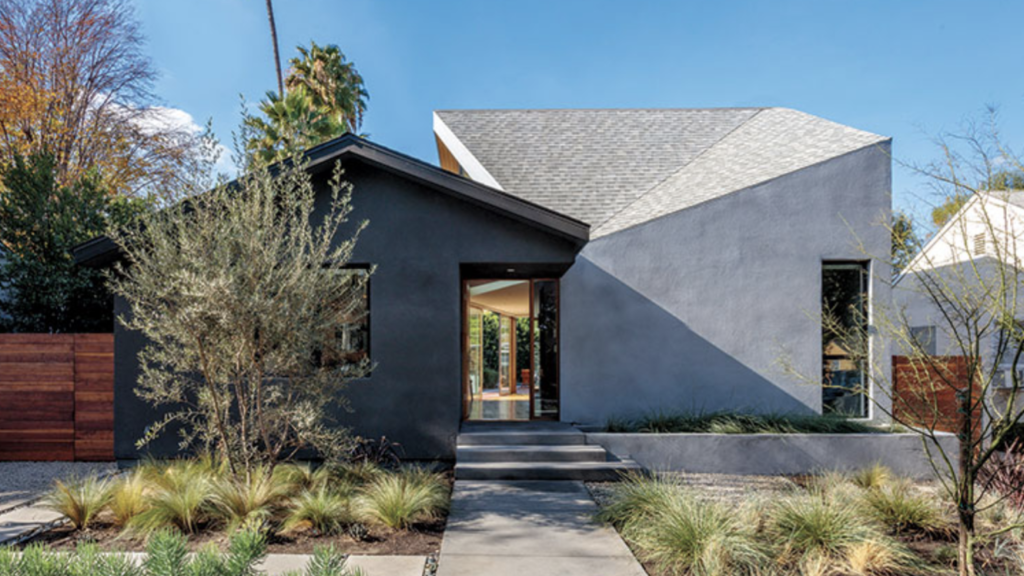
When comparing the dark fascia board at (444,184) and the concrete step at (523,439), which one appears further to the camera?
the concrete step at (523,439)

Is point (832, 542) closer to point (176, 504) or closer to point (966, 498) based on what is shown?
point (966, 498)

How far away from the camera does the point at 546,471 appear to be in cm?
746

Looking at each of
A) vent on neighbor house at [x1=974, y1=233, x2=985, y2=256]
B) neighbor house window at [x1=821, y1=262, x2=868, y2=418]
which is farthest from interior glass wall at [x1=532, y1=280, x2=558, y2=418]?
vent on neighbor house at [x1=974, y1=233, x2=985, y2=256]

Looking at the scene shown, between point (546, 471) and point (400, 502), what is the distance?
2.47 m

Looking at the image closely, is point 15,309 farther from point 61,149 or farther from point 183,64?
point 183,64

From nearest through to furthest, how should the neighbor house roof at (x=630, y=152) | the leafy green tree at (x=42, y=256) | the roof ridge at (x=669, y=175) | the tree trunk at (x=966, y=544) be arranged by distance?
the tree trunk at (x=966, y=544)
the leafy green tree at (x=42, y=256)
the neighbor house roof at (x=630, y=152)
the roof ridge at (x=669, y=175)

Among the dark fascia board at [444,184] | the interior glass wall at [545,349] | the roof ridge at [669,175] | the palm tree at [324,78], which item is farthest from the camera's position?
the palm tree at [324,78]

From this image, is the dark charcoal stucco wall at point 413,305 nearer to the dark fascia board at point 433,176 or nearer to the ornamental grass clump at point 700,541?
the dark fascia board at point 433,176

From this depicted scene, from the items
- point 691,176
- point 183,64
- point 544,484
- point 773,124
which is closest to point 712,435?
point 544,484

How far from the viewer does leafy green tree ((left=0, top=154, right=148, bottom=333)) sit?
417 inches

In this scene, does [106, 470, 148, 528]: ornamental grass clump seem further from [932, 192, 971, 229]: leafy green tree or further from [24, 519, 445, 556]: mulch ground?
[932, 192, 971, 229]: leafy green tree

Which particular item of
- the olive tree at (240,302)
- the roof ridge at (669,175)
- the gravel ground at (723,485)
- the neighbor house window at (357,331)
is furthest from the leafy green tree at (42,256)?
the gravel ground at (723,485)

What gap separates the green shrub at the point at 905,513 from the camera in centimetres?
544

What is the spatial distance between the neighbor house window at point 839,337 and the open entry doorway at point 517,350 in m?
4.92
